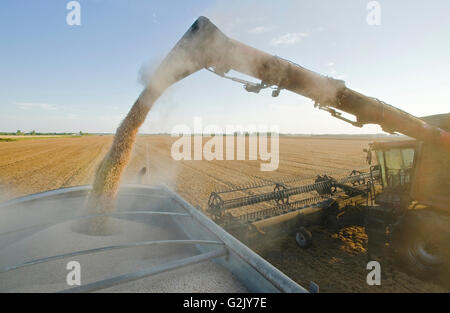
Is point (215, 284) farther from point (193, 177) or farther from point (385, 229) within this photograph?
point (193, 177)

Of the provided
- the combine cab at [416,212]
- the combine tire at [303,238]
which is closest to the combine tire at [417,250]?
the combine cab at [416,212]

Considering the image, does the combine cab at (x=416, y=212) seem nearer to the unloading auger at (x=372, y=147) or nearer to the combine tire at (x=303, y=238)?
the unloading auger at (x=372, y=147)

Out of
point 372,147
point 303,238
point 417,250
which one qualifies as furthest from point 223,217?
point 372,147

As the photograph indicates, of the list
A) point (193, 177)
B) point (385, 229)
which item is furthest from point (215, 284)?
point (193, 177)

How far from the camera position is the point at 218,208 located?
4980 millimetres

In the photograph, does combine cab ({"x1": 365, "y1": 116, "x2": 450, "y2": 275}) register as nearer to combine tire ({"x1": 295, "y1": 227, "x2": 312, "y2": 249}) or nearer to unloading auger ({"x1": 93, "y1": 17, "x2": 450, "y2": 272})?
unloading auger ({"x1": 93, "y1": 17, "x2": 450, "y2": 272})

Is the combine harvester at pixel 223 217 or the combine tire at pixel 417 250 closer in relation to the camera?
the combine harvester at pixel 223 217

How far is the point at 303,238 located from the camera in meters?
4.83

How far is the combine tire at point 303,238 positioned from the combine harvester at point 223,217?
0.07 ft

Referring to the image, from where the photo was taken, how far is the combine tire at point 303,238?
4.78 metres

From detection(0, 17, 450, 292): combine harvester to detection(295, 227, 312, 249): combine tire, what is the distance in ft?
0.07

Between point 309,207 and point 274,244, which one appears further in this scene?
point 309,207
